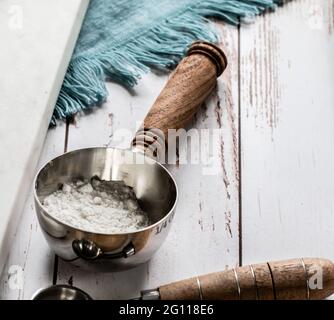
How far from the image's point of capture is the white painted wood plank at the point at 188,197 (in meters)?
0.88

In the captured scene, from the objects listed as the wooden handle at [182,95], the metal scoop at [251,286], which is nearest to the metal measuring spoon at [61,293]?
the metal scoop at [251,286]

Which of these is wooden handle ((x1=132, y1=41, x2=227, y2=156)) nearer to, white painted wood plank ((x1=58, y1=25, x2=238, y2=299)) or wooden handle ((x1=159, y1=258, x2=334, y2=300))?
white painted wood plank ((x1=58, y1=25, x2=238, y2=299))

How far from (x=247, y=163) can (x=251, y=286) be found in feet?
0.79

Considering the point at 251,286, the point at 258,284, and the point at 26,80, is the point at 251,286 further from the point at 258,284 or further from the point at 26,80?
the point at 26,80

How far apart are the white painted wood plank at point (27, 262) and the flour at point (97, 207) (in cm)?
6

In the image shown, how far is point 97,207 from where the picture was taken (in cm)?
88

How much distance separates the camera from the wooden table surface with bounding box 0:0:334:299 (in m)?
0.89

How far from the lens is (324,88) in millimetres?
1119

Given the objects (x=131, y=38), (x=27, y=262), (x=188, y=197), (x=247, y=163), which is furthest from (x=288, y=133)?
(x=27, y=262)

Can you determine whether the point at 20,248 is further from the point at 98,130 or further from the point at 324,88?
the point at 324,88

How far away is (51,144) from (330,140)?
0.37m

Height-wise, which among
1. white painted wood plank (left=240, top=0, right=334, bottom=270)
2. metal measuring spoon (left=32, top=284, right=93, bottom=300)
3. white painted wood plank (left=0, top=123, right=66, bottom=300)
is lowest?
metal measuring spoon (left=32, top=284, right=93, bottom=300)

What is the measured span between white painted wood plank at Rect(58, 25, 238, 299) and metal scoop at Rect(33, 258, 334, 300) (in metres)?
0.05

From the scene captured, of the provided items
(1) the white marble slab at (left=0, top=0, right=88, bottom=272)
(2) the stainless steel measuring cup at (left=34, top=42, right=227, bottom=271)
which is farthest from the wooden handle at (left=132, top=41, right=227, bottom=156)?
(1) the white marble slab at (left=0, top=0, right=88, bottom=272)
